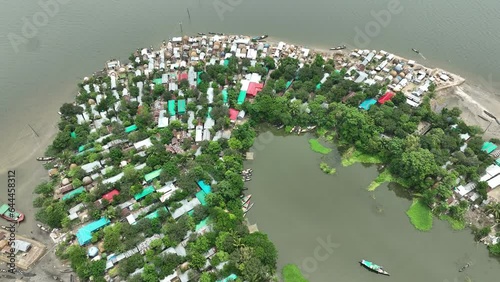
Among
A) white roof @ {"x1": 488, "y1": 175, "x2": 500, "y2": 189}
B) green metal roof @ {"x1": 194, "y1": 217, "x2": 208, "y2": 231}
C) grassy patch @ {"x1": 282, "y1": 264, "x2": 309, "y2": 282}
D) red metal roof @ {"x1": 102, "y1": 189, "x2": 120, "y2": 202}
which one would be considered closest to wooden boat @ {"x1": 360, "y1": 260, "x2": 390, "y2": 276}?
grassy patch @ {"x1": 282, "y1": 264, "x2": 309, "y2": 282}

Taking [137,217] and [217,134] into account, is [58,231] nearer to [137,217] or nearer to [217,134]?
[137,217]

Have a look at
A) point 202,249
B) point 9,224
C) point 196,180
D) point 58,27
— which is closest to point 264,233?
point 202,249

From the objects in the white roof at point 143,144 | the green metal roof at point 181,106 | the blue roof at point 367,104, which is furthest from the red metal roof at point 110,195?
the blue roof at point 367,104

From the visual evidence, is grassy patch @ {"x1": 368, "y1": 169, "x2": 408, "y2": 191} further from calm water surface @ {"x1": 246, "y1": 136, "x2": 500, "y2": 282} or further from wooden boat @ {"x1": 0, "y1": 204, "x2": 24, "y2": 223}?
wooden boat @ {"x1": 0, "y1": 204, "x2": 24, "y2": 223}

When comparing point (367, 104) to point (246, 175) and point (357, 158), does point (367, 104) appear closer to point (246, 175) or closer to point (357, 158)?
point (357, 158)

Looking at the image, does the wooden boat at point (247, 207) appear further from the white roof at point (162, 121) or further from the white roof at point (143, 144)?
the white roof at point (162, 121)

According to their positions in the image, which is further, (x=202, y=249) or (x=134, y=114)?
(x=134, y=114)
